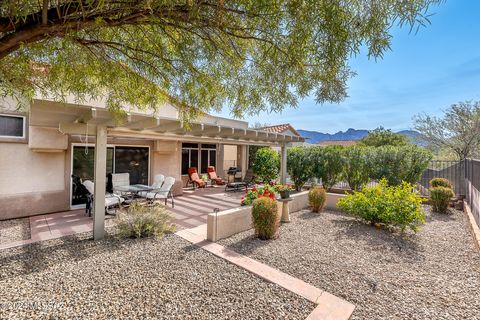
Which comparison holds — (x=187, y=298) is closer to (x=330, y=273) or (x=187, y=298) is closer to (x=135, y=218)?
(x=330, y=273)

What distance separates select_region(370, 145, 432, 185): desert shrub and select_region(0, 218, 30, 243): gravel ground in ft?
44.6

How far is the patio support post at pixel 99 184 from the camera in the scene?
5762 millimetres

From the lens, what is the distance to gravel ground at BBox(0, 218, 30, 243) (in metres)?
5.82

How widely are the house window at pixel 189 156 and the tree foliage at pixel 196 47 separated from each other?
987cm

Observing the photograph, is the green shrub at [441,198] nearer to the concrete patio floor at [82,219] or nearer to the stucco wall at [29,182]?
the concrete patio floor at [82,219]

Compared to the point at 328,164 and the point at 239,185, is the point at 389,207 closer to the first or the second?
the point at 328,164

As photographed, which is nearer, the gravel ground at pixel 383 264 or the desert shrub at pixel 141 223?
the gravel ground at pixel 383 264

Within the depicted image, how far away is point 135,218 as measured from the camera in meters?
5.92

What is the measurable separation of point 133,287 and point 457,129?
26.7 meters

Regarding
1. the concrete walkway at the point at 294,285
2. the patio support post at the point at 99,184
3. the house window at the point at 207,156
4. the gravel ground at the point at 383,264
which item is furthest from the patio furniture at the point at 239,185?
the patio support post at the point at 99,184

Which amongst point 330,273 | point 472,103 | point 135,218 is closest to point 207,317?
point 330,273

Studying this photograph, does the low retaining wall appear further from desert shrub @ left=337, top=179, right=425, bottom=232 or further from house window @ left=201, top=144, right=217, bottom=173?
house window @ left=201, top=144, right=217, bottom=173

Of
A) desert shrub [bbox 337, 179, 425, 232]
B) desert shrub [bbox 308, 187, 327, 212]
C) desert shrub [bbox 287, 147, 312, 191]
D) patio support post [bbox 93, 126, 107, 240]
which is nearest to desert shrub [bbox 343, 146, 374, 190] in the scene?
desert shrub [bbox 287, 147, 312, 191]

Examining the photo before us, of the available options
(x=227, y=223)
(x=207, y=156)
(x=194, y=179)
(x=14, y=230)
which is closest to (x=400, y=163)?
(x=227, y=223)
